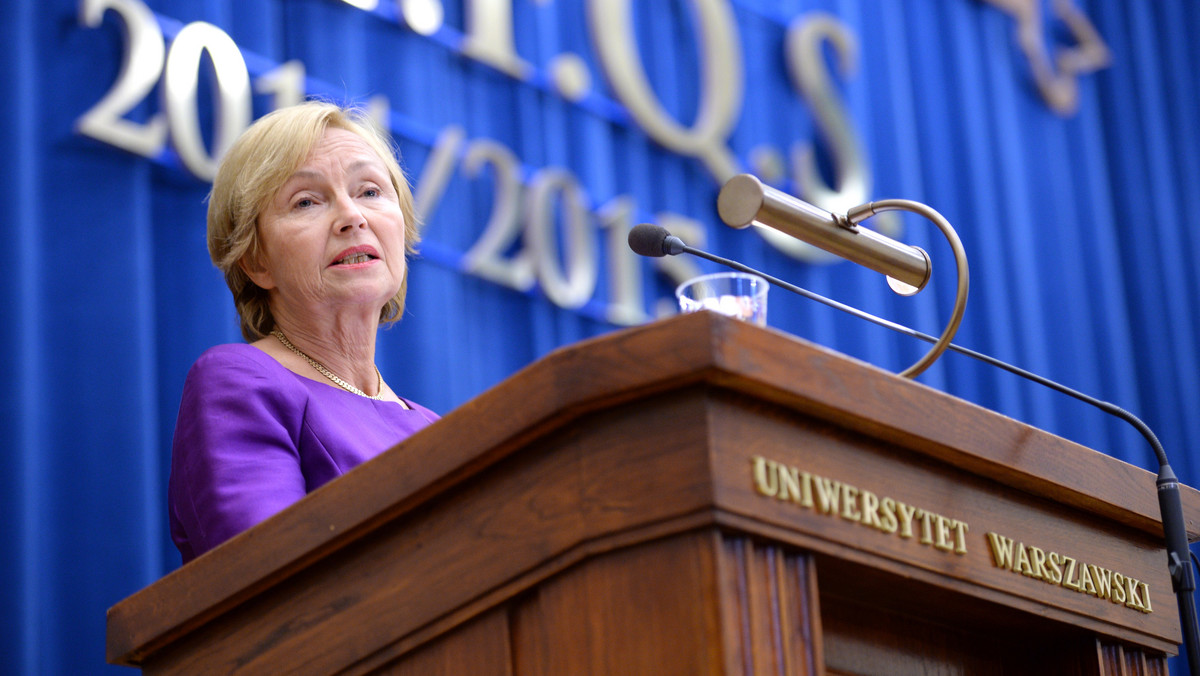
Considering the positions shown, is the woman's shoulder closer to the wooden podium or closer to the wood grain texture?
the wooden podium

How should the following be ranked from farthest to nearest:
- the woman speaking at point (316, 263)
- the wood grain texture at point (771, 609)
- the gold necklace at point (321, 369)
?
the gold necklace at point (321, 369), the woman speaking at point (316, 263), the wood grain texture at point (771, 609)

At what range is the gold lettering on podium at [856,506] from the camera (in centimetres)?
92

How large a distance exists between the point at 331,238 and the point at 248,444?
0.43m

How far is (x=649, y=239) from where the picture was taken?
144 cm

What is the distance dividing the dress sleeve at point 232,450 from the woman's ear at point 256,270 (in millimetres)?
310

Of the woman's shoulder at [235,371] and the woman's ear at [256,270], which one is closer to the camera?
the woman's shoulder at [235,371]

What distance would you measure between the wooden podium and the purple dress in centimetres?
17

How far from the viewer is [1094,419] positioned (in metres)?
4.69

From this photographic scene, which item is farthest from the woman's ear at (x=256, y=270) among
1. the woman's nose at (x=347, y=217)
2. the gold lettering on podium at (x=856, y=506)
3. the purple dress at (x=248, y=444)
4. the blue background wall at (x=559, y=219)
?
the gold lettering on podium at (x=856, y=506)

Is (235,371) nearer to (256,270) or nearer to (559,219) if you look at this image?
(256,270)

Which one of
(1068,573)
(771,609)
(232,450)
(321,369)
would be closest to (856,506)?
(771,609)

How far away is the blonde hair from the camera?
70.8 inches

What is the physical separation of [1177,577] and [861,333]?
10.0 feet

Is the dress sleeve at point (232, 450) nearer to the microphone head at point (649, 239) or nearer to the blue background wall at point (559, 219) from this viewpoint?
the microphone head at point (649, 239)
